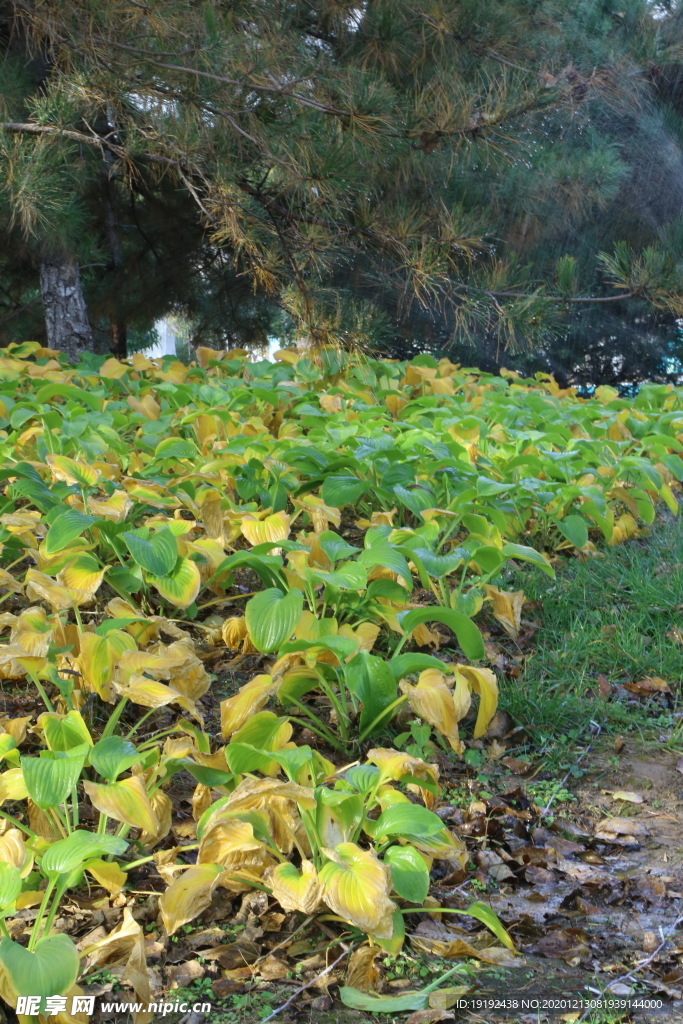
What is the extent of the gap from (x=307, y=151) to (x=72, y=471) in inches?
65.8

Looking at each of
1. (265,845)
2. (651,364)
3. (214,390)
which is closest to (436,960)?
(265,845)

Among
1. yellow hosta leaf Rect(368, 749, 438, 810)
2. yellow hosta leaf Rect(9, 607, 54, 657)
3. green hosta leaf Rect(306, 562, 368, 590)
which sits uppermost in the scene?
green hosta leaf Rect(306, 562, 368, 590)

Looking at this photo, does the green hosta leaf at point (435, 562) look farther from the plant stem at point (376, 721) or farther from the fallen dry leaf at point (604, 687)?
the fallen dry leaf at point (604, 687)

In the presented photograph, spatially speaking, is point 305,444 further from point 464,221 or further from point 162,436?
point 464,221

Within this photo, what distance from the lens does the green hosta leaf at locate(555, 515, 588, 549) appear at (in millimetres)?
2623

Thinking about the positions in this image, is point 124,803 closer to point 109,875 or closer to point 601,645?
point 109,875

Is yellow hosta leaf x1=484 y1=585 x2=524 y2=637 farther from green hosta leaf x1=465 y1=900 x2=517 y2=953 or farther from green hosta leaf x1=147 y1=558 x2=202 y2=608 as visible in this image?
green hosta leaf x1=465 y1=900 x2=517 y2=953

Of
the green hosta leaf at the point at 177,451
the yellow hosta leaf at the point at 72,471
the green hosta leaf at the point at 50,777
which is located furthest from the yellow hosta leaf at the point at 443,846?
the green hosta leaf at the point at 177,451

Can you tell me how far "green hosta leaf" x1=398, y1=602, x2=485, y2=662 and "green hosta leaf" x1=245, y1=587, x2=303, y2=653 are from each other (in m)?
0.23

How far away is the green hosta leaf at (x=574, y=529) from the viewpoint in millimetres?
2623

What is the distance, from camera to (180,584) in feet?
6.40

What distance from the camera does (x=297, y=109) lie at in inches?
145

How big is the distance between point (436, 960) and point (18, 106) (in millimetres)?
4067

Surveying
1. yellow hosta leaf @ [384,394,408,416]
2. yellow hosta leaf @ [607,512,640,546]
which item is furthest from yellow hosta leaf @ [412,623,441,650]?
yellow hosta leaf @ [384,394,408,416]
